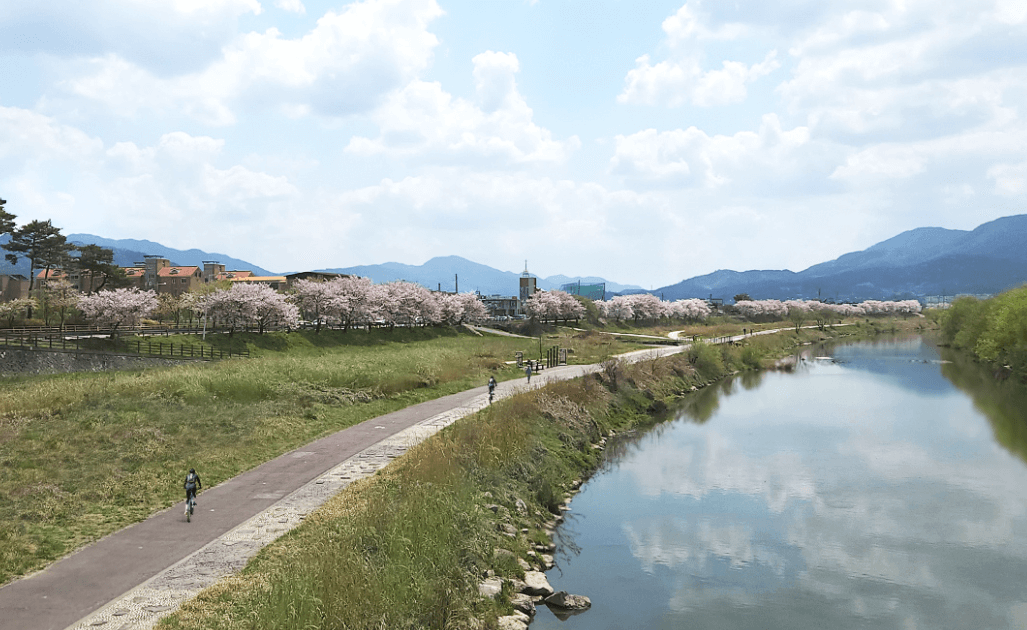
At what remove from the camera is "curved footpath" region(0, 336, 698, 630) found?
40.8 feet

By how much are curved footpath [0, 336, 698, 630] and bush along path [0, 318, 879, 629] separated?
0.15 feet

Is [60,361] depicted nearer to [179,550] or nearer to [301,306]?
[301,306]

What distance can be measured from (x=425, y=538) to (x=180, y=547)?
19.8ft

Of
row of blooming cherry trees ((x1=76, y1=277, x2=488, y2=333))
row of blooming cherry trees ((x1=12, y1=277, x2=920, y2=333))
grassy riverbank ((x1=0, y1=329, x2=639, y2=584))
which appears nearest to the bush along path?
grassy riverbank ((x1=0, y1=329, x2=639, y2=584))

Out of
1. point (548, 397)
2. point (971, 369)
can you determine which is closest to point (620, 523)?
point (548, 397)

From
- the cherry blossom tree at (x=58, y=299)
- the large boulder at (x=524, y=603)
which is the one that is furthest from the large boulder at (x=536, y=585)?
the cherry blossom tree at (x=58, y=299)

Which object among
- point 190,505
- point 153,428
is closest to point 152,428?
point 153,428

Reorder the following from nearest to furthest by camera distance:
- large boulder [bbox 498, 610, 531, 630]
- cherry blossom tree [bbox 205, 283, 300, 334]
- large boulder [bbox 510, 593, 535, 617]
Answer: large boulder [bbox 498, 610, 531, 630] < large boulder [bbox 510, 593, 535, 617] < cherry blossom tree [bbox 205, 283, 300, 334]

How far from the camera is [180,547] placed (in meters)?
15.8

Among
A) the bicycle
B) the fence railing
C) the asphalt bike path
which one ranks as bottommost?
the asphalt bike path

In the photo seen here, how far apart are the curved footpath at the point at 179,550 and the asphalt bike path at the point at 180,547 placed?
0.9 inches

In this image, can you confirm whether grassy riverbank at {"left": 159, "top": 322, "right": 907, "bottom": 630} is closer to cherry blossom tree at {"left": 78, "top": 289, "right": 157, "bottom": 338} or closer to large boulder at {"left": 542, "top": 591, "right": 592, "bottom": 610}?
large boulder at {"left": 542, "top": 591, "right": 592, "bottom": 610}

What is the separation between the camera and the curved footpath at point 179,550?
1243cm

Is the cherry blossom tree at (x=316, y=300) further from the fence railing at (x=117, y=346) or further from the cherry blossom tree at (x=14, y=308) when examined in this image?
the cherry blossom tree at (x=14, y=308)
